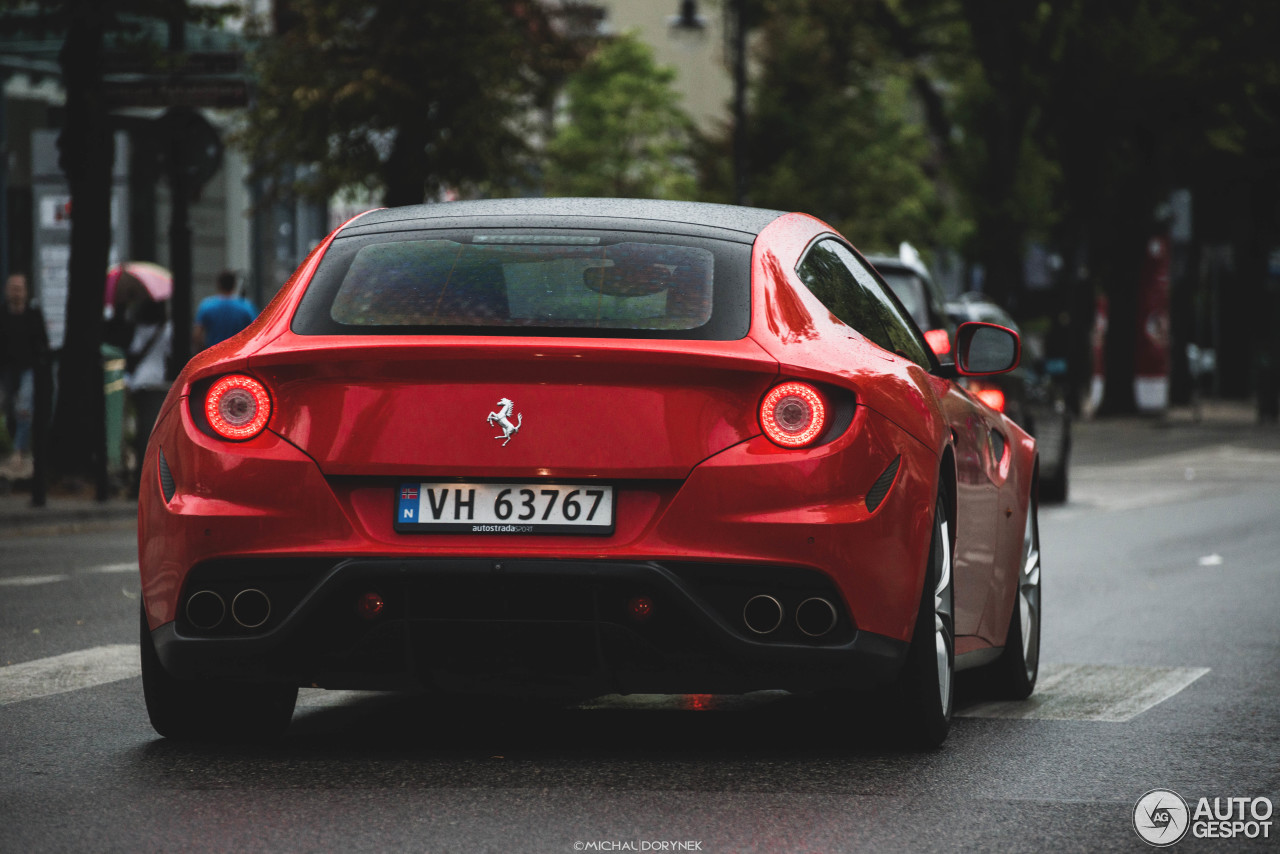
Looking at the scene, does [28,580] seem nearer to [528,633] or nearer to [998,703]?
[998,703]

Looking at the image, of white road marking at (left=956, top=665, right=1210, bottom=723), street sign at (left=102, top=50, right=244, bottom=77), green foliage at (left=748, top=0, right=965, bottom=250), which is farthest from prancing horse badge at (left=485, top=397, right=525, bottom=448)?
green foliage at (left=748, top=0, right=965, bottom=250)

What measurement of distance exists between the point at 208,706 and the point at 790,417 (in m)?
1.81

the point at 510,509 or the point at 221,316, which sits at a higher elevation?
the point at 510,509

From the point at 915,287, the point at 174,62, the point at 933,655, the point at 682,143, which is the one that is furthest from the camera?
the point at 682,143

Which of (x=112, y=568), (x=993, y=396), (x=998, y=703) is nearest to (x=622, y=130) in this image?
(x=993, y=396)

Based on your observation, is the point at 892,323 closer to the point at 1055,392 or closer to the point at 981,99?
the point at 1055,392

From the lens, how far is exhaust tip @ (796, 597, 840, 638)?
5695mm

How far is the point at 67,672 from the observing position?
7.89m

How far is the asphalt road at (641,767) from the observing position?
5098 millimetres

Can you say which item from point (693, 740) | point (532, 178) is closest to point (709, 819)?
point (693, 740)

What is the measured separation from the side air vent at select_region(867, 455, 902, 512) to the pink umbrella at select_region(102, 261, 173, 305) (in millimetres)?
13449

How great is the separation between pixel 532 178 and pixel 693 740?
65.1ft

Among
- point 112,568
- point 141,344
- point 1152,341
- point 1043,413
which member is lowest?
point 1152,341

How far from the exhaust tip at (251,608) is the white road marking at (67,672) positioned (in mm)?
1667
